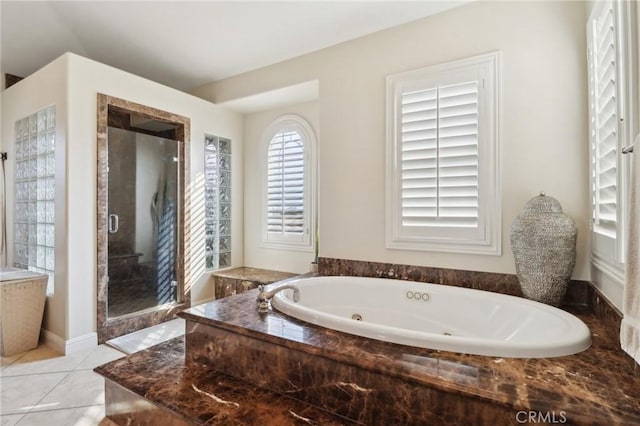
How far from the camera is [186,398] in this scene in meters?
1.40

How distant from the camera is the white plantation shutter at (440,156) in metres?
2.28

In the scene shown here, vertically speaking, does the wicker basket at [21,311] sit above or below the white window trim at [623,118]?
below

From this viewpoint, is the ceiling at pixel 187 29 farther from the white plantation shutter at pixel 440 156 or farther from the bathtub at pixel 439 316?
the bathtub at pixel 439 316

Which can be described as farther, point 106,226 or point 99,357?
point 106,226

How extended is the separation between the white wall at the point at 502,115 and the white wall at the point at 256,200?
2.44 feet

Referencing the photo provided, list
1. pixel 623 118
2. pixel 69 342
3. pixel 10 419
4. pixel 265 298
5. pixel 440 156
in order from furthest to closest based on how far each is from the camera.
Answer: pixel 69 342 → pixel 440 156 → pixel 265 298 → pixel 10 419 → pixel 623 118

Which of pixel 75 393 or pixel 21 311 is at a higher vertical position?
pixel 21 311

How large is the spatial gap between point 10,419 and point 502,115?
3378mm

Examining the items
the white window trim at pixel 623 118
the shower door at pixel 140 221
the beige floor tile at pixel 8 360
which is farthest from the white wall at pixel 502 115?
the beige floor tile at pixel 8 360

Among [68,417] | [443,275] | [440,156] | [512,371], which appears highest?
[440,156]

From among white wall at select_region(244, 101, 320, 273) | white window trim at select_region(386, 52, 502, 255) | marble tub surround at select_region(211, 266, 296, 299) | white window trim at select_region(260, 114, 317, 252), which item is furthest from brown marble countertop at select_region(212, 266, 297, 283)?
white window trim at select_region(386, 52, 502, 255)

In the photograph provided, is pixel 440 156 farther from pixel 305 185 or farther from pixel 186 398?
pixel 186 398

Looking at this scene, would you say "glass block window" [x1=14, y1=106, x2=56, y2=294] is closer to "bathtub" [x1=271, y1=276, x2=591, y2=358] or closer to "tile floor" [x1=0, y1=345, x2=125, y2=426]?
"tile floor" [x1=0, y1=345, x2=125, y2=426]

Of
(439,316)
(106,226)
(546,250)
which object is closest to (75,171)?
(106,226)
